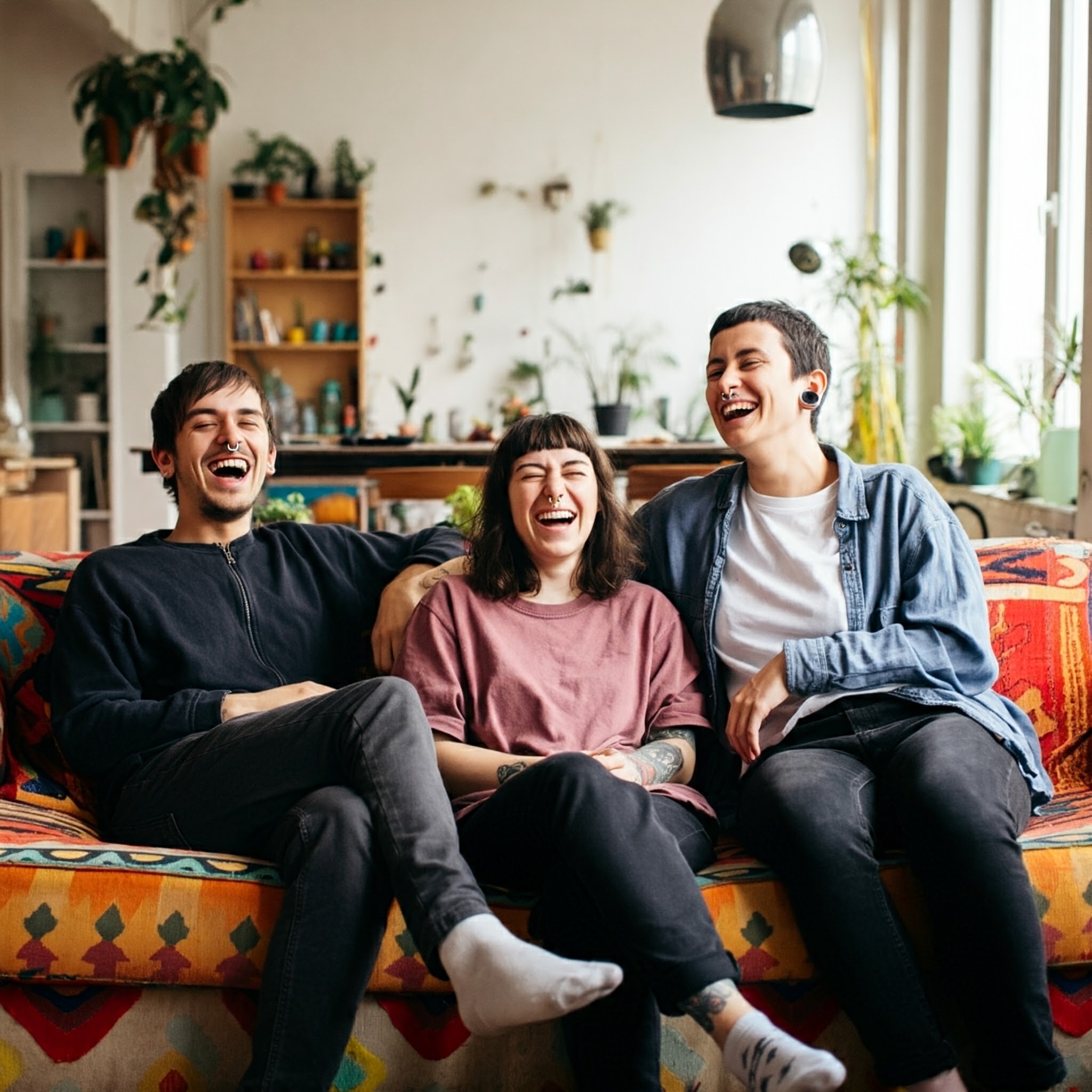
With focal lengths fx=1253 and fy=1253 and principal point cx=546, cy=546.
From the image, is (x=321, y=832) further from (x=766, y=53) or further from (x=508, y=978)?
(x=766, y=53)

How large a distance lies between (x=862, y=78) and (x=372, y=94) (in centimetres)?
289

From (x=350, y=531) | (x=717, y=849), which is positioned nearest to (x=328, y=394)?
(x=350, y=531)

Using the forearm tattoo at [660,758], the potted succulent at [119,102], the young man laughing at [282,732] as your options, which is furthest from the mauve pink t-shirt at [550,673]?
the potted succulent at [119,102]

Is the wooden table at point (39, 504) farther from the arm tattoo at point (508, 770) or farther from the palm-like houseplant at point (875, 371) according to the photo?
the arm tattoo at point (508, 770)

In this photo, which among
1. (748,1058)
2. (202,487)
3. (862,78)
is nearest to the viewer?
(748,1058)

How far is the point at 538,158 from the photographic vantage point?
297 inches

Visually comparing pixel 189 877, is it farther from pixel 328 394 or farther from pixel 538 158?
pixel 538 158

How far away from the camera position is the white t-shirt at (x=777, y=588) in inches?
78.1

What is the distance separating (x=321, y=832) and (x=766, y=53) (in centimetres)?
277

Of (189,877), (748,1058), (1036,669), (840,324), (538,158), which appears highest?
(538,158)

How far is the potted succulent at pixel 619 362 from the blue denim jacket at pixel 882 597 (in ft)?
17.7

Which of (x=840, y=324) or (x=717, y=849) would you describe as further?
(x=840, y=324)

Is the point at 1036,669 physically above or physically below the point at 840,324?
below

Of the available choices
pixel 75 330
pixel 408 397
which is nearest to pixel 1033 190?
pixel 408 397
